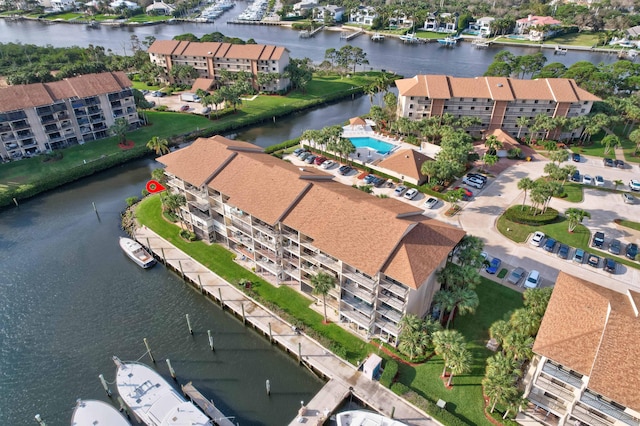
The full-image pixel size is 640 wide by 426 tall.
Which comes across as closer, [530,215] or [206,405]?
[206,405]

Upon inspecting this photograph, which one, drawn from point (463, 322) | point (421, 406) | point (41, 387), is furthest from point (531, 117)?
point (41, 387)

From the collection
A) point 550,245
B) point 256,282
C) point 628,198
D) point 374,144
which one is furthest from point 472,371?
point 374,144

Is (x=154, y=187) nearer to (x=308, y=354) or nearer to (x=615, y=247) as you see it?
(x=308, y=354)

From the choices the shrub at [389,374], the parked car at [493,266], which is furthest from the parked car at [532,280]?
the shrub at [389,374]

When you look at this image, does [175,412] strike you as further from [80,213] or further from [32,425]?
[80,213]

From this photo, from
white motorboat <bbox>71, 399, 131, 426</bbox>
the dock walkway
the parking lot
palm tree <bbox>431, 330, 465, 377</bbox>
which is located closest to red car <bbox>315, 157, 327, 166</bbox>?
the parking lot

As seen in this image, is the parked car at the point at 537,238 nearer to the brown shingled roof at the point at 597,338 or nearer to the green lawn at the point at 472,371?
the green lawn at the point at 472,371
